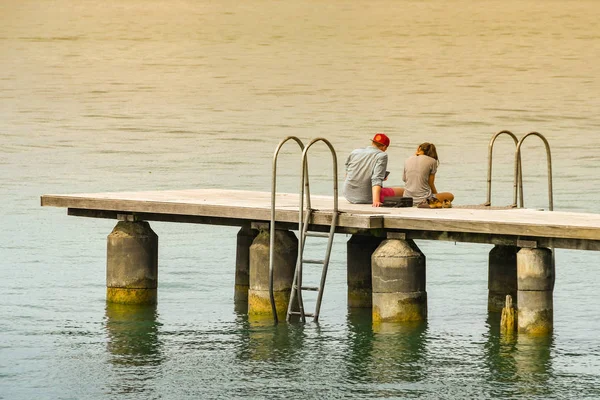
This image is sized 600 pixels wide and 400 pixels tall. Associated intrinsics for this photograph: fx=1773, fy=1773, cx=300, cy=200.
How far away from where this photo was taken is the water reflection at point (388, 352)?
62.2 ft

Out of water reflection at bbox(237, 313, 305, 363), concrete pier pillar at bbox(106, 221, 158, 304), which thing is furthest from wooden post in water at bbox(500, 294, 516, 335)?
concrete pier pillar at bbox(106, 221, 158, 304)

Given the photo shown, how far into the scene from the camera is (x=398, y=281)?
20172mm

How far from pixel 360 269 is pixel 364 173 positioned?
1526 mm

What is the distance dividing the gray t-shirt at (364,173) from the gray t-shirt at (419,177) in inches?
14.7

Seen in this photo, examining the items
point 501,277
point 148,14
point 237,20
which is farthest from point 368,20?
point 501,277

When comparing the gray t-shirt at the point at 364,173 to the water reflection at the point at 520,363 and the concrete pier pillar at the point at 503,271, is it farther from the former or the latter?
the water reflection at the point at 520,363

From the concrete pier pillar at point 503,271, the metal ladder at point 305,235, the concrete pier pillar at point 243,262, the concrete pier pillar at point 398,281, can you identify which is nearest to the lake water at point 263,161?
the concrete pier pillar at point 398,281

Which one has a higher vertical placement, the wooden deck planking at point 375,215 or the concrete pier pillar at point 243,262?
the wooden deck planking at point 375,215

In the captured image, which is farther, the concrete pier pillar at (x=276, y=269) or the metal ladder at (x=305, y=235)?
the concrete pier pillar at (x=276, y=269)

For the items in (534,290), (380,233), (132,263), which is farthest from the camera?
(132,263)

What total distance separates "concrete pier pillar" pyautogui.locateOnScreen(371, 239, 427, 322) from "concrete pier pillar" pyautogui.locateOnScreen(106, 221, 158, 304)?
344cm

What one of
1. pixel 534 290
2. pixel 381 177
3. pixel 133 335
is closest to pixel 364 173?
pixel 381 177

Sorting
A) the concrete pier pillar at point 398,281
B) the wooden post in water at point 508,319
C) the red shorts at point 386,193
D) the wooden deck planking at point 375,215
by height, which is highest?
the red shorts at point 386,193

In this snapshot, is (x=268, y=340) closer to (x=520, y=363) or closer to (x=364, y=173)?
(x=364, y=173)
